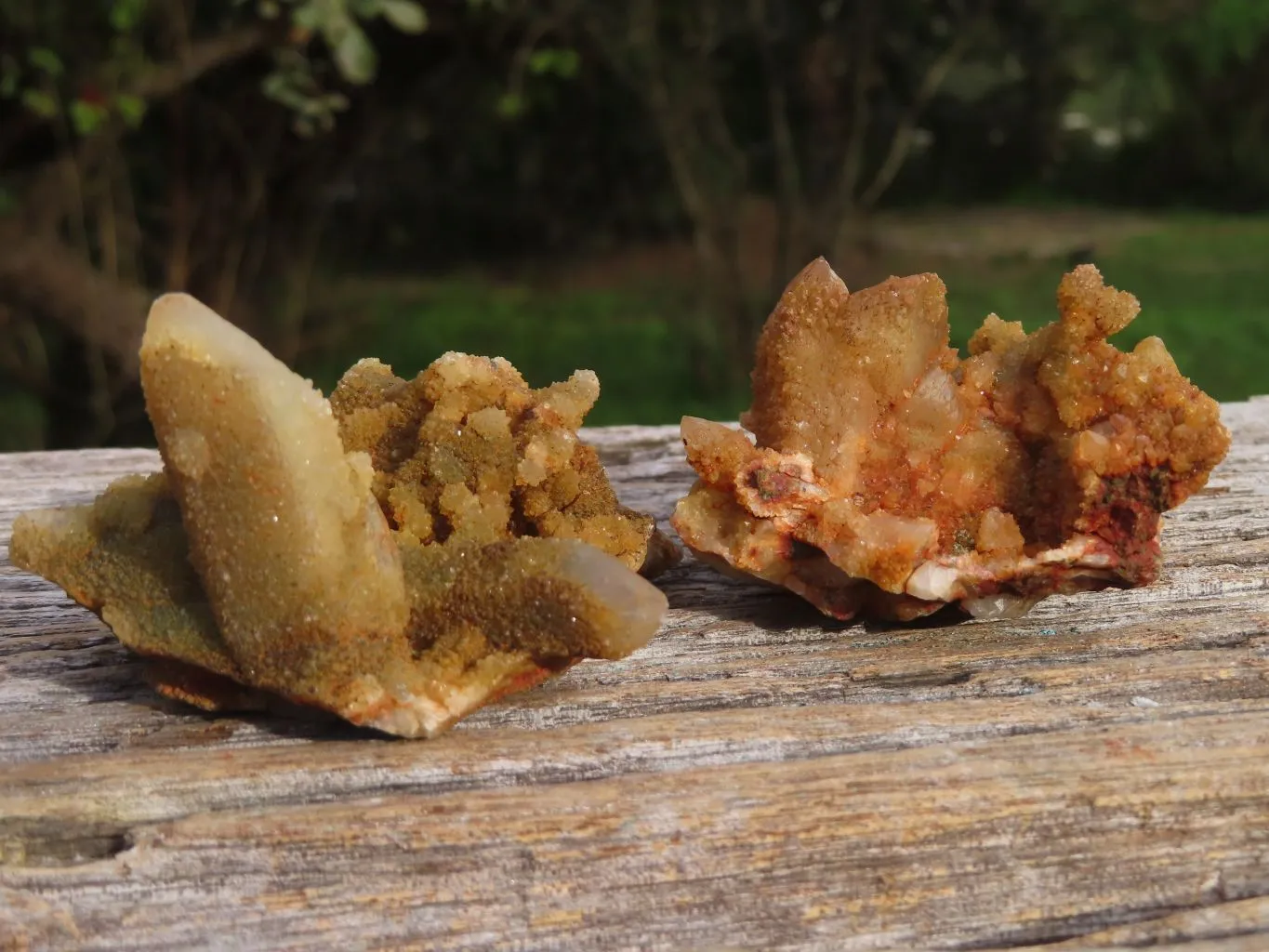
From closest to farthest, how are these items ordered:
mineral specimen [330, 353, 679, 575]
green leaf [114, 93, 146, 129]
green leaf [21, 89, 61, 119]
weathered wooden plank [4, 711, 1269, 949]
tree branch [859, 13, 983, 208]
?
weathered wooden plank [4, 711, 1269, 949] < mineral specimen [330, 353, 679, 575] < green leaf [21, 89, 61, 119] < green leaf [114, 93, 146, 129] < tree branch [859, 13, 983, 208]

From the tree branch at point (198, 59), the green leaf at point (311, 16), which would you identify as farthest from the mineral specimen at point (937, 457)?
the tree branch at point (198, 59)

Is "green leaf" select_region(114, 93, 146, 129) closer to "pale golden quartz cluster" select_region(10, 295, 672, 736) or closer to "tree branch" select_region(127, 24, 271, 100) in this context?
"tree branch" select_region(127, 24, 271, 100)

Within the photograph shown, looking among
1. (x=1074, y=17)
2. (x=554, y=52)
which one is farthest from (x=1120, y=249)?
(x=554, y=52)

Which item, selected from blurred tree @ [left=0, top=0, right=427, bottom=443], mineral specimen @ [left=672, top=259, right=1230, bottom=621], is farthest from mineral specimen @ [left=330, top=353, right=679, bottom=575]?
blurred tree @ [left=0, top=0, right=427, bottom=443]

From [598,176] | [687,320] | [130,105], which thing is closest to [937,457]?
[130,105]

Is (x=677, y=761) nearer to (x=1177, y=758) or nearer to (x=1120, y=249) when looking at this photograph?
(x=1177, y=758)

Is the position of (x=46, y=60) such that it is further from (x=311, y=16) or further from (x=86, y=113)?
(x=311, y=16)

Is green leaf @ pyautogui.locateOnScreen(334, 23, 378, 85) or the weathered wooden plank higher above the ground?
green leaf @ pyautogui.locateOnScreen(334, 23, 378, 85)

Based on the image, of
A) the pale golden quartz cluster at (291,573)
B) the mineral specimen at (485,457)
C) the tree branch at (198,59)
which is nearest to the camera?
the pale golden quartz cluster at (291,573)

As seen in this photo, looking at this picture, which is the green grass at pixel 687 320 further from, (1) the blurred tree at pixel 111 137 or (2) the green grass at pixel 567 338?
(1) the blurred tree at pixel 111 137
